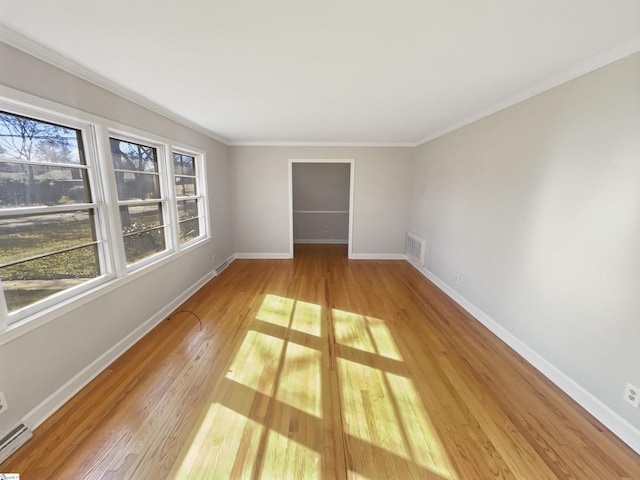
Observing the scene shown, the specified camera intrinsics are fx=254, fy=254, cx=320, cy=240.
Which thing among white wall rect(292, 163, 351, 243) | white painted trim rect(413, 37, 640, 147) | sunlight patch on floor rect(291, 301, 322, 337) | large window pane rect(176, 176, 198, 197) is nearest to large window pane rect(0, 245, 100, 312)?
large window pane rect(176, 176, 198, 197)

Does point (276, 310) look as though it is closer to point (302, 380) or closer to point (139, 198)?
point (302, 380)

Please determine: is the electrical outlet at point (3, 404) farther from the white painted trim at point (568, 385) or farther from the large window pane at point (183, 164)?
the white painted trim at point (568, 385)

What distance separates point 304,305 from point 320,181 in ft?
13.7

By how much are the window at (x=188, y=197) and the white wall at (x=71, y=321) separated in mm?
488

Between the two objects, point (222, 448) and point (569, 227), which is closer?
point (222, 448)

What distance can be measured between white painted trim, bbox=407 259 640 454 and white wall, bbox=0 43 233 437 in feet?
12.2

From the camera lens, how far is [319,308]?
3303 millimetres

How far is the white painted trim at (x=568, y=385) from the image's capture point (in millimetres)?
1566

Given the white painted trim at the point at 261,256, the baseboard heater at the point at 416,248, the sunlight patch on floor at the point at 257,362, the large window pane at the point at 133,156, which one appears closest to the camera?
the sunlight patch on floor at the point at 257,362

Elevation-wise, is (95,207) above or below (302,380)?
above

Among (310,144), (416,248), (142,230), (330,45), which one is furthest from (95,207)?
(416,248)

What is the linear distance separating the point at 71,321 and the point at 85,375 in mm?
471

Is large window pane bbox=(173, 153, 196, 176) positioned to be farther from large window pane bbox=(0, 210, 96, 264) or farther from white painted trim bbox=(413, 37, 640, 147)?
white painted trim bbox=(413, 37, 640, 147)

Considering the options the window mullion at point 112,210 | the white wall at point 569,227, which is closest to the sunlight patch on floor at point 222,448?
the window mullion at point 112,210
